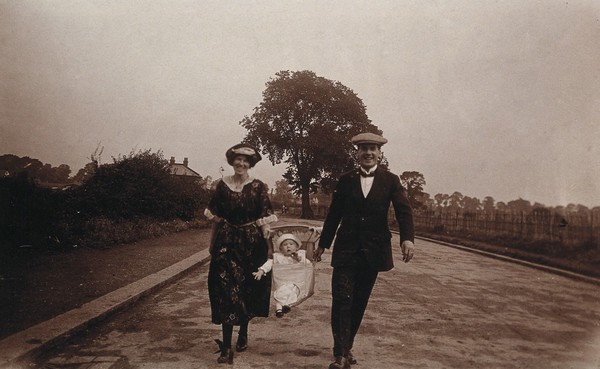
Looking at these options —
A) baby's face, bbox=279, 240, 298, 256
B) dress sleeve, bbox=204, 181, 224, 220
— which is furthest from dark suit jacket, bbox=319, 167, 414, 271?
dress sleeve, bbox=204, 181, 224, 220

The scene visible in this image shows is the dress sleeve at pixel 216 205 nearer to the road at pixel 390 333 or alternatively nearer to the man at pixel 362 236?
the man at pixel 362 236

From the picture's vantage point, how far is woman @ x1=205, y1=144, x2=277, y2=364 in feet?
13.2

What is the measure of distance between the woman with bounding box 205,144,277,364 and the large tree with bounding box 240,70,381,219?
105ft

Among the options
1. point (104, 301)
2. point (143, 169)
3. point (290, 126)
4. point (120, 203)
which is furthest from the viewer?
point (290, 126)

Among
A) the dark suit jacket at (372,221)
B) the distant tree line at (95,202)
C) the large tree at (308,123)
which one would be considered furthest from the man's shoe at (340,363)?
the large tree at (308,123)

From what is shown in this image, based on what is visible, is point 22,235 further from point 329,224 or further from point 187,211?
point 187,211

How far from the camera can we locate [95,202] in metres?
16.6

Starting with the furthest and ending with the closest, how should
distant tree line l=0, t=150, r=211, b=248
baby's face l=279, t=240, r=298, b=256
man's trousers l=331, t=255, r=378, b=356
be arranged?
1. distant tree line l=0, t=150, r=211, b=248
2. baby's face l=279, t=240, r=298, b=256
3. man's trousers l=331, t=255, r=378, b=356

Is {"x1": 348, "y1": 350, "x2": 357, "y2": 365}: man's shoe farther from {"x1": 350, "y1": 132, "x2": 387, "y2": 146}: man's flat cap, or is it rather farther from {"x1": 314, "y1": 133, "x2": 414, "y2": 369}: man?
{"x1": 350, "y1": 132, "x2": 387, "y2": 146}: man's flat cap

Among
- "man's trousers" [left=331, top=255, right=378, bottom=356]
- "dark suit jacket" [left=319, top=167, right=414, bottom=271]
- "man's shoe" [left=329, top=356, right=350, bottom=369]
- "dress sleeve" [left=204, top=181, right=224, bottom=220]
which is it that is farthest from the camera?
"dress sleeve" [left=204, top=181, right=224, bottom=220]

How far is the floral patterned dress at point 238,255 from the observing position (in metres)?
4.02

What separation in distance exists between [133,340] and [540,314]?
207 inches

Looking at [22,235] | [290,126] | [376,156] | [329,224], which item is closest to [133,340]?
[329,224]

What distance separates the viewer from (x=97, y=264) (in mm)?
9273
